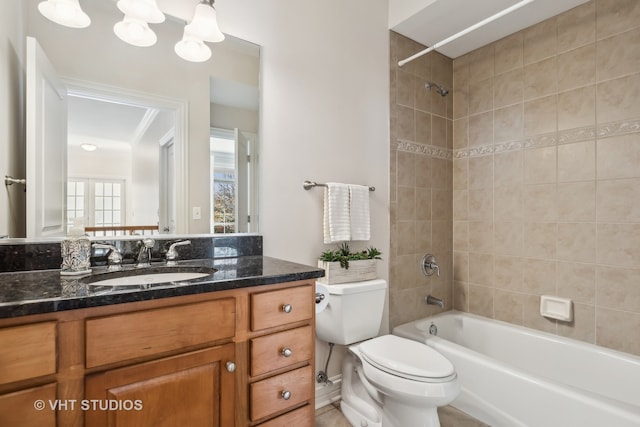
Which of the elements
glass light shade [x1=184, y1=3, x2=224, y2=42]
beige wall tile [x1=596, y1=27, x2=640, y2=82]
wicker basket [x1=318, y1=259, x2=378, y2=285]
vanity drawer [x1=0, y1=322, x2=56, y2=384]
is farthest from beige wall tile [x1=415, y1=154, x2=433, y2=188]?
vanity drawer [x1=0, y1=322, x2=56, y2=384]

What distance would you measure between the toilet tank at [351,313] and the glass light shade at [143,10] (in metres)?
1.42

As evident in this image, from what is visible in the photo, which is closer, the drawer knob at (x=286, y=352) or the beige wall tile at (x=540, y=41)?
the drawer knob at (x=286, y=352)

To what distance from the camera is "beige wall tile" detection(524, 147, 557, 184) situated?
207 centimetres

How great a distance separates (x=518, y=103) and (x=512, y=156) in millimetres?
360

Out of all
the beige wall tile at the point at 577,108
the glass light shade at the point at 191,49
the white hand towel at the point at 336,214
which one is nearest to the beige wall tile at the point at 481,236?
the beige wall tile at the point at 577,108

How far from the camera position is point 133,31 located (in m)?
1.35

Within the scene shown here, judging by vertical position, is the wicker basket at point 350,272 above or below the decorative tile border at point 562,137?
below

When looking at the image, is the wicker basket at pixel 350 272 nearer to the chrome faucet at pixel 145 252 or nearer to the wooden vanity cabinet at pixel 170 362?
the wooden vanity cabinet at pixel 170 362

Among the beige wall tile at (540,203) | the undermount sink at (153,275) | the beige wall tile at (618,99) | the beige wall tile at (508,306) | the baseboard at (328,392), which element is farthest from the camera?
the beige wall tile at (508,306)

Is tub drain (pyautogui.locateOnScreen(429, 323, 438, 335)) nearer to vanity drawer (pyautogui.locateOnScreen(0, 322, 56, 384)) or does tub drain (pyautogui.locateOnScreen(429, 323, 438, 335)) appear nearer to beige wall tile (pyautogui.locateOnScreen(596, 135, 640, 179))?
beige wall tile (pyautogui.locateOnScreen(596, 135, 640, 179))

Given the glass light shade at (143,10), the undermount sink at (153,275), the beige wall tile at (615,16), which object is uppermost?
the beige wall tile at (615,16)

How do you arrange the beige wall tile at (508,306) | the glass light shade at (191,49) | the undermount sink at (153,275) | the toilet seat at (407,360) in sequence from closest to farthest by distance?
the undermount sink at (153,275) < the toilet seat at (407,360) < the glass light shade at (191,49) < the beige wall tile at (508,306)

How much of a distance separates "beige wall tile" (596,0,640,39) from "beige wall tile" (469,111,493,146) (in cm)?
72

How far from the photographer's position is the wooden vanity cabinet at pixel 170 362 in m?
0.73
